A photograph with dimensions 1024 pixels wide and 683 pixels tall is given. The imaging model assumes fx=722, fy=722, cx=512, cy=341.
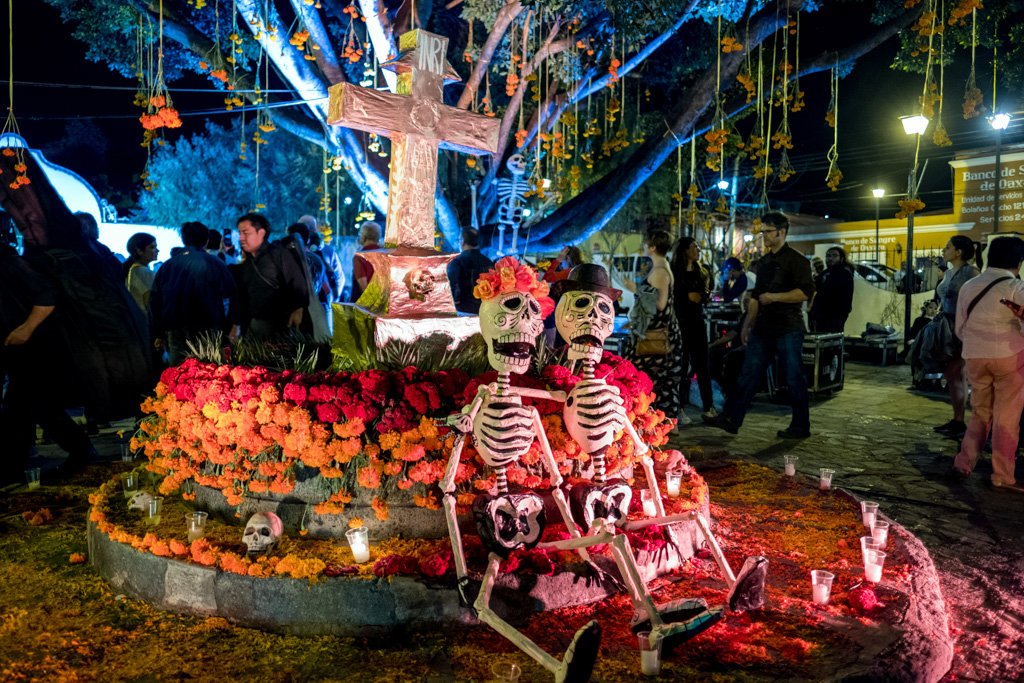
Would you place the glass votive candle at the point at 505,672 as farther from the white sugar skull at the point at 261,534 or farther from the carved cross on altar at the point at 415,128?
the carved cross on altar at the point at 415,128

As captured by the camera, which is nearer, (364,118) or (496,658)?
(496,658)

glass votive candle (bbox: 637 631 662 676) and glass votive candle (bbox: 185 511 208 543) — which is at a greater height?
glass votive candle (bbox: 185 511 208 543)

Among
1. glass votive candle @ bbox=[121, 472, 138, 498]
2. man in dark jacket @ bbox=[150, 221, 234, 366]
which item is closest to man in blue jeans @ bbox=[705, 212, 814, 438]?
man in dark jacket @ bbox=[150, 221, 234, 366]

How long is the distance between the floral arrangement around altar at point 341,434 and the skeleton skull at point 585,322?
37 cm

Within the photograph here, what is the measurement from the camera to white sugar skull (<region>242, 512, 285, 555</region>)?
326 centimetres

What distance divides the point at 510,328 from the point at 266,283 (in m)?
3.23

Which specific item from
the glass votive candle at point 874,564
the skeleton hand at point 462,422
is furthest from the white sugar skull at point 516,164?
the glass votive candle at point 874,564

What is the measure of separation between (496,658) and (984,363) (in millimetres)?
4565

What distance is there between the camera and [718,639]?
2.88m

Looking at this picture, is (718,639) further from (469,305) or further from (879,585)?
(469,305)

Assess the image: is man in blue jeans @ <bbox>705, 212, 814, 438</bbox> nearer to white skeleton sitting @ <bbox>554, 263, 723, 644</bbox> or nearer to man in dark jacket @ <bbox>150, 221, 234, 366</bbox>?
white skeleton sitting @ <bbox>554, 263, 723, 644</bbox>

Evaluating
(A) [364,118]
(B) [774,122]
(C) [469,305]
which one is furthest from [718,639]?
(B) [774,122]

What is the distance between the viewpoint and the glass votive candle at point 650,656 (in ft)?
8.46

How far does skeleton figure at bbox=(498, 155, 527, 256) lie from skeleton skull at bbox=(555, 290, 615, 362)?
8.02 m
